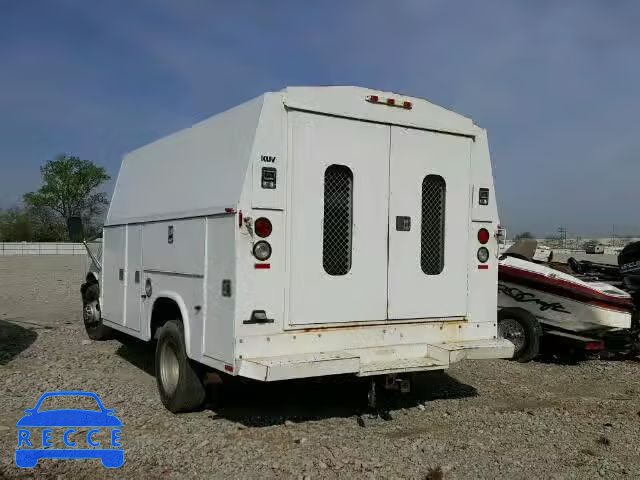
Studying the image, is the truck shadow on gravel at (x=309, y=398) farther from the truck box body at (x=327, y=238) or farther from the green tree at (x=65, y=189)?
the green tree at (x=65, y=189)

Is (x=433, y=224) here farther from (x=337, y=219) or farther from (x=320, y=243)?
(x=320, y=243)

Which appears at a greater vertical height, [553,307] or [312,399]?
[553,307]

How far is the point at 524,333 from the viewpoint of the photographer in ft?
29.5

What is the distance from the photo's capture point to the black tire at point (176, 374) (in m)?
5.80

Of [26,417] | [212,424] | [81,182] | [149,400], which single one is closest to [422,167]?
[212,424]

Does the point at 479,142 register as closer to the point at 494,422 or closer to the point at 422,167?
the point at 422,167

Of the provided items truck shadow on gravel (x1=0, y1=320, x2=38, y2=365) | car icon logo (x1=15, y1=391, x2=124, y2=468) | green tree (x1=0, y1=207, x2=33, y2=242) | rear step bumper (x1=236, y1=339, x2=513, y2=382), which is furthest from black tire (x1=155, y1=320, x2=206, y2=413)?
green tree (x1=0, y1=207, x2=33, y2=242)

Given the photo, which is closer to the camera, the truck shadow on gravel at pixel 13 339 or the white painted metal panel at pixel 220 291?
the white painted metal panel at pixel 220 291

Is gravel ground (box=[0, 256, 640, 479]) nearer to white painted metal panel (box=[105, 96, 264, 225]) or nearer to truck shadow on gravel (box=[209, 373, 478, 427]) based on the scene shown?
truck shadow on gravel (box=[209, 373, 478, 427])

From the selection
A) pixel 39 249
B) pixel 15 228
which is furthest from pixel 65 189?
pixel 39 249

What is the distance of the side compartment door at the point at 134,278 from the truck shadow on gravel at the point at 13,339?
7.50 ft

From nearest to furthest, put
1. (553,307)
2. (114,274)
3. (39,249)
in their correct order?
(114,274) → (553,307) → (39,249)

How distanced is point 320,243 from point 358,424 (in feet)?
5.60

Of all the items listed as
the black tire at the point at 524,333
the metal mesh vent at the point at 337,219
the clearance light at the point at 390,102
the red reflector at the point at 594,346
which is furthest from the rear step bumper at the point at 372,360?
the red reflector at the point at 594,346
